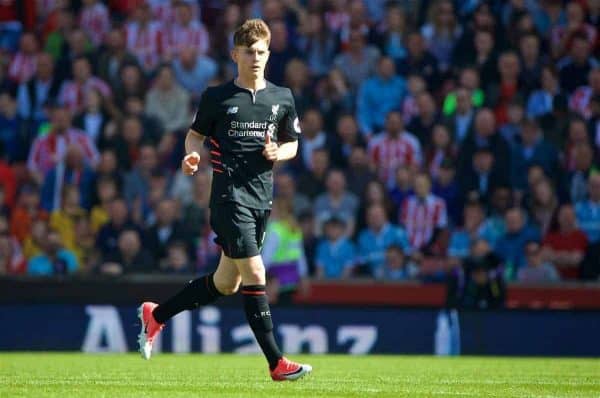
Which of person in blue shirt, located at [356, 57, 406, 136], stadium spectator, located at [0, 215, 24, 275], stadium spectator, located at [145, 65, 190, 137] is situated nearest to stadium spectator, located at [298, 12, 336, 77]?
person in blue shirt, located at [356, 57, 406, 136]

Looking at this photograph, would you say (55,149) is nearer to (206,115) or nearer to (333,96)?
(333,96)

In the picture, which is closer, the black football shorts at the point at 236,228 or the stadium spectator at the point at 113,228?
the black football shorts at the point at 236,228

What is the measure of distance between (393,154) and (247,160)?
892 centimetres

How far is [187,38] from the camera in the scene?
19.3m

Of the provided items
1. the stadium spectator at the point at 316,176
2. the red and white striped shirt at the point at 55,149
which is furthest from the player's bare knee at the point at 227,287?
the red and white striped shirt at the point at 55,149

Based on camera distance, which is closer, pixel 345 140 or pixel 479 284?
pixel 479 284

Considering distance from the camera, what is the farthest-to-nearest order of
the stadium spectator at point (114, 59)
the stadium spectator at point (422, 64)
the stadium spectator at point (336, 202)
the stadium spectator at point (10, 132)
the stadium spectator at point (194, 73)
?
1. the stadium spectator at point (114, 59)
2. the stadium spectator at point (194, 73)
3. the stadium spectator at point (10, 132)
4. the stadium spectator at point (422, 64)
5. the stadium spectator at point (336, 202)

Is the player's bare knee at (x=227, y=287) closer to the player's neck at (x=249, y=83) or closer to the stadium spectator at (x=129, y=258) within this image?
the player's neck at (x=249, y=83)

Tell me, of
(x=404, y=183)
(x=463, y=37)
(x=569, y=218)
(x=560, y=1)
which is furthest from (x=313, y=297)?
(x=560, y=1)

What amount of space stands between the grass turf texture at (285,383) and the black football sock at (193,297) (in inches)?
18.3

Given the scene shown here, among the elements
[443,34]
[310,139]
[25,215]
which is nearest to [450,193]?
[310,139]

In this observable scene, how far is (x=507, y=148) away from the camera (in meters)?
17.2

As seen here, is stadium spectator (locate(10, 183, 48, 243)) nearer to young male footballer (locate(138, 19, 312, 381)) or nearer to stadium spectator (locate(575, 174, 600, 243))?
stadium spectator (locate(575, 174, 600, 243))

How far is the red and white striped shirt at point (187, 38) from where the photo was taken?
63.0 feet
